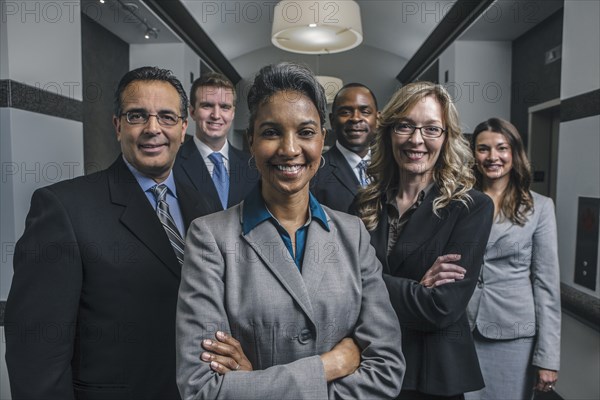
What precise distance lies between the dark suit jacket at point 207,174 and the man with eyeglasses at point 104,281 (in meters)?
0.78

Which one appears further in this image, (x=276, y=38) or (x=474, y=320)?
(x=276, y=38)

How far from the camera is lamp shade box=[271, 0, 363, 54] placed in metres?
3.05

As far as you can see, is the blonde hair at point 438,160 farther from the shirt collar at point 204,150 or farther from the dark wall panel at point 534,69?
the dark wall panel at point 534,69

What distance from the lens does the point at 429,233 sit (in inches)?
61.3

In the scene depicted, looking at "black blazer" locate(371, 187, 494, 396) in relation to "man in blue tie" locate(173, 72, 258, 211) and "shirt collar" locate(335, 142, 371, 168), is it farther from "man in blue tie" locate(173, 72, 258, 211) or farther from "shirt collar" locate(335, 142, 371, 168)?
"man in blue tie" locate(173, 72, 258, 211)

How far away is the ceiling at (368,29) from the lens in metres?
4.46

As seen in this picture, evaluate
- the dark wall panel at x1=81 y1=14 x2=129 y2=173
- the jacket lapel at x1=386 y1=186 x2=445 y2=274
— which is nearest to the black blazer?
the jacket lapel at x1=386 y1=186 x2=445 y2=274

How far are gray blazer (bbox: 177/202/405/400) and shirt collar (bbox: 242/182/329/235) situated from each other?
16 mm

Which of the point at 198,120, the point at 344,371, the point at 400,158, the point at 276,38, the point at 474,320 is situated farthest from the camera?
the point at 276,38

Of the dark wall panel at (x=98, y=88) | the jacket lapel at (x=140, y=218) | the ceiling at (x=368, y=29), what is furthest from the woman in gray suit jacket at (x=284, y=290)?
the dark wall panel at (x=98, y=88)

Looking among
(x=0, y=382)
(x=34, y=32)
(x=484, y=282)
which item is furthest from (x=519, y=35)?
(x=0, y=382)

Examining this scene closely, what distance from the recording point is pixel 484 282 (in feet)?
6.68

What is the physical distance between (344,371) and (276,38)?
2.94 metres

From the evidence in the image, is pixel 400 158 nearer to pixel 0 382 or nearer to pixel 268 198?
pixel 268 198
